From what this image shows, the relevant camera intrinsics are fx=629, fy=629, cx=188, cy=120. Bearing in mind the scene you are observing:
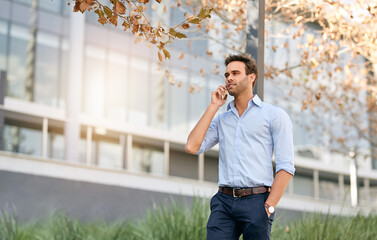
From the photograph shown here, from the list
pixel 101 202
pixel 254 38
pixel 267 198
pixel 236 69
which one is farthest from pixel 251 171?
pixel 101 202

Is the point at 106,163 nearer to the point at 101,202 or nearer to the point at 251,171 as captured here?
the point at 101,202

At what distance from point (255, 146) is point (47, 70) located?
20.8m

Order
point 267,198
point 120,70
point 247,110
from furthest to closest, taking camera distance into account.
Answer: point 120,70, point 247,110, point 267,198

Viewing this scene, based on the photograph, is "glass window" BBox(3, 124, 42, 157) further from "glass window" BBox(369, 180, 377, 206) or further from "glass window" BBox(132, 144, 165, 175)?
"glass window" BBox(369, 180, 377, 206)

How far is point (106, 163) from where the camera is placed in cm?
2412

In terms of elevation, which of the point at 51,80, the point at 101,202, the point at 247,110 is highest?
the point at 51,80

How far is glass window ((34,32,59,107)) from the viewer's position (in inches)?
942

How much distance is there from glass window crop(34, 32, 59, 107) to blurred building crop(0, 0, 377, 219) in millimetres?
39

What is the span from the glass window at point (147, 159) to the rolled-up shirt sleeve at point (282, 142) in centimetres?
2080

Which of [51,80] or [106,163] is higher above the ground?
[51,80]

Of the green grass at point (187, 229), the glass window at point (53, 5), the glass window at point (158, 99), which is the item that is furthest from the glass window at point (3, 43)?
the green grass at point (187, 229)

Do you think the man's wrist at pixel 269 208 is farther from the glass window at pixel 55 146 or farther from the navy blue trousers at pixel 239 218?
the glass window at pixel 55 146

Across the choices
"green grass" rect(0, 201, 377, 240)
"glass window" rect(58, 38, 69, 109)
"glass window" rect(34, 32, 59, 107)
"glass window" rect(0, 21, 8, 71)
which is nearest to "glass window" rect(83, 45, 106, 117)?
"glass window" rect(58, 38, 69, 109)

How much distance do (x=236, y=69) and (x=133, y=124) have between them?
67.2 feet
